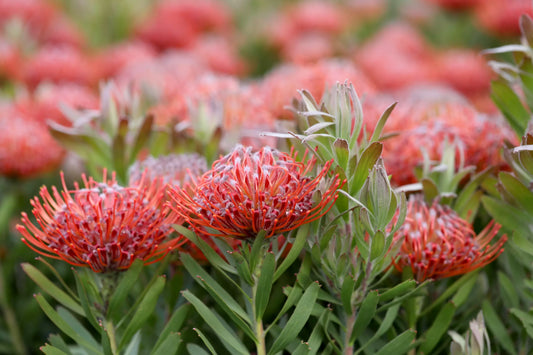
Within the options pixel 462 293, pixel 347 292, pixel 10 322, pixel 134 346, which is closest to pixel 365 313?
pixel 347 292

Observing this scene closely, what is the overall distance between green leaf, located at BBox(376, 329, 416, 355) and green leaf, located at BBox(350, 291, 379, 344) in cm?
3

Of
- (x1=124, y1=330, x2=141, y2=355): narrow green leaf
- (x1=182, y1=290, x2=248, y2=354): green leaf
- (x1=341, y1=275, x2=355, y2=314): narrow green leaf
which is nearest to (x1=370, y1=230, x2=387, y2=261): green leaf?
(x1=341, y1=275, x2=355, y2=314): narrow green leaf

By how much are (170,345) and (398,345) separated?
21 centimetres

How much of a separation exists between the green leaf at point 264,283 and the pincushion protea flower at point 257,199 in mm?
25

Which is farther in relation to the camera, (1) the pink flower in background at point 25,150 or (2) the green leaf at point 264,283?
(1) the pink flower in background at point 25,150

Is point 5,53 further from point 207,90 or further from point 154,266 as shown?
point 154,266

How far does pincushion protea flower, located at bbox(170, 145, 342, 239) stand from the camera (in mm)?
459

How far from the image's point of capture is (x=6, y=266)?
2.56ft

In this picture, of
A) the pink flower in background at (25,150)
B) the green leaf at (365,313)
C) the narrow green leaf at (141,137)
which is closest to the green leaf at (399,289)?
the green leaf at (365,313)

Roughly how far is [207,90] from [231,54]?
34.0 inches

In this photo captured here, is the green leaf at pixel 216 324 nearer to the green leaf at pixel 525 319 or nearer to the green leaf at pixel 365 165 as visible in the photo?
the green leaf at pixel 365 165

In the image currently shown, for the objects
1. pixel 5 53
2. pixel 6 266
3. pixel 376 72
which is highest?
pixel 5 53

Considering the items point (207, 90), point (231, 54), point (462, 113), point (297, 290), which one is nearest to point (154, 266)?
point (297, 290)

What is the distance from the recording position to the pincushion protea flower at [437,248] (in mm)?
527
